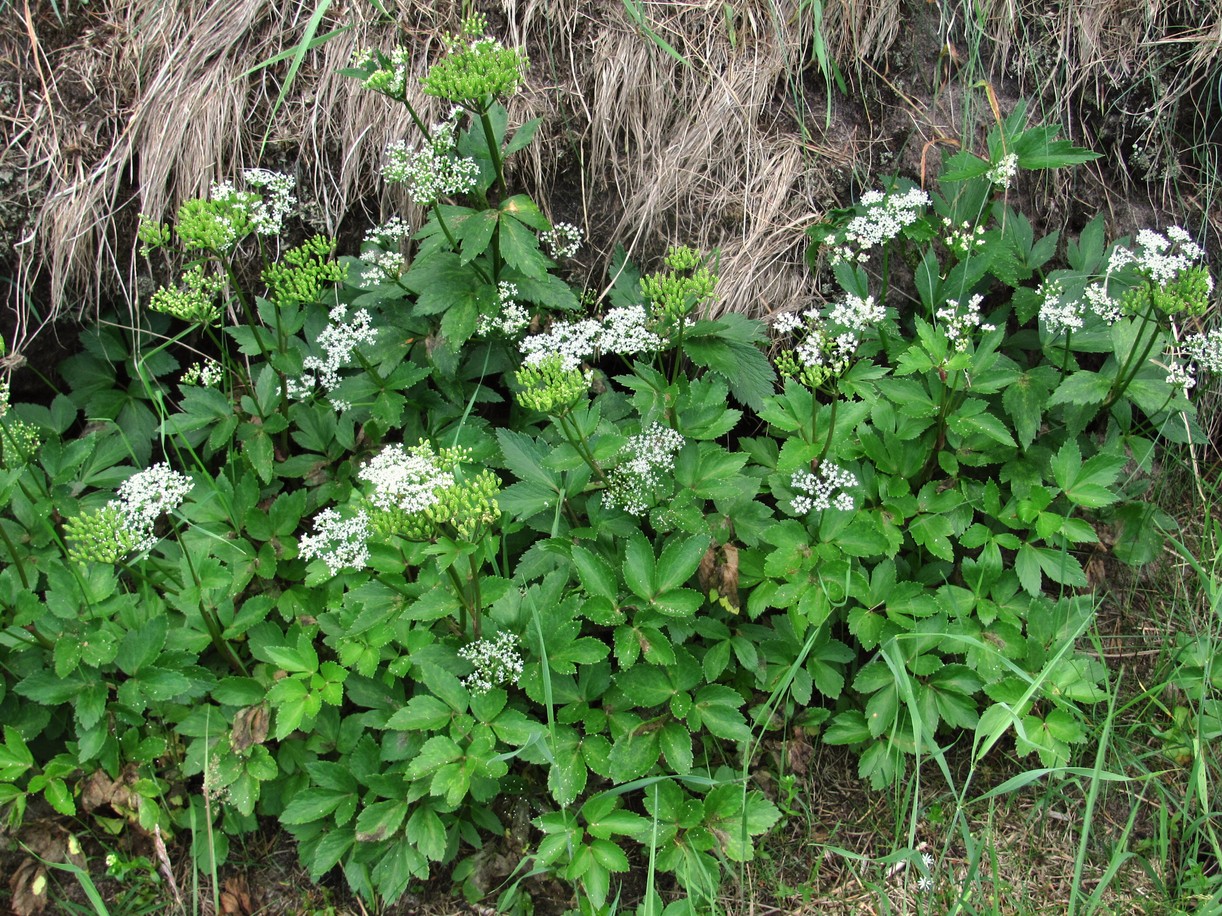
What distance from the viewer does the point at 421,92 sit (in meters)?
3.31

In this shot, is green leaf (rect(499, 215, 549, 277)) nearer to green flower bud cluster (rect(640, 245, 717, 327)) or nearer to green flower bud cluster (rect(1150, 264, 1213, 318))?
green flower bud cluster (rect(640, 245, 717, 327))

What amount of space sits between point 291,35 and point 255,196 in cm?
83

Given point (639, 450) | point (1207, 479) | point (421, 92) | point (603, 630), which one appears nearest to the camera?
point (639, 450)

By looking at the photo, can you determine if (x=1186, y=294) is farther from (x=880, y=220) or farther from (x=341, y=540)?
(x=341, y=540)

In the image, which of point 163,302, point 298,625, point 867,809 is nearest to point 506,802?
point 298,625

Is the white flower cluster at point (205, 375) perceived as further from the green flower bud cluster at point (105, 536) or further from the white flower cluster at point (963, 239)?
the white flower cluster at point (963, 239)

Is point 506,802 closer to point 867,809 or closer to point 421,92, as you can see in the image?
point 867,809

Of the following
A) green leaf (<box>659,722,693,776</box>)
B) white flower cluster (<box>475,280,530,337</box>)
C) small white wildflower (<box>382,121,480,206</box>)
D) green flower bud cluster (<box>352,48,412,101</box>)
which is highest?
green flower bud cluster (<box>352,48,412,101</box>)

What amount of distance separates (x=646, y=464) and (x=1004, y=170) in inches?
60.6

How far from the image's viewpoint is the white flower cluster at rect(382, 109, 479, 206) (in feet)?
9.43

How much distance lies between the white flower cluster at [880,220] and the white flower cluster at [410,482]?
1.54 metres

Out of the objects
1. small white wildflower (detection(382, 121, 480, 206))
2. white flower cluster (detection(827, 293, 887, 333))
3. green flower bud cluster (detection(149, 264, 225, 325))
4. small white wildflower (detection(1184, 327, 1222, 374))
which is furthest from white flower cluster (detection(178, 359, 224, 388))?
small white wildflower (detection(1184, 327, 1222, 374))

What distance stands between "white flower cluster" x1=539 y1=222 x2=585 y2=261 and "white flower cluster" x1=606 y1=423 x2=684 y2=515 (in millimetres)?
823

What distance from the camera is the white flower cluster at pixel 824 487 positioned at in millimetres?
2754
